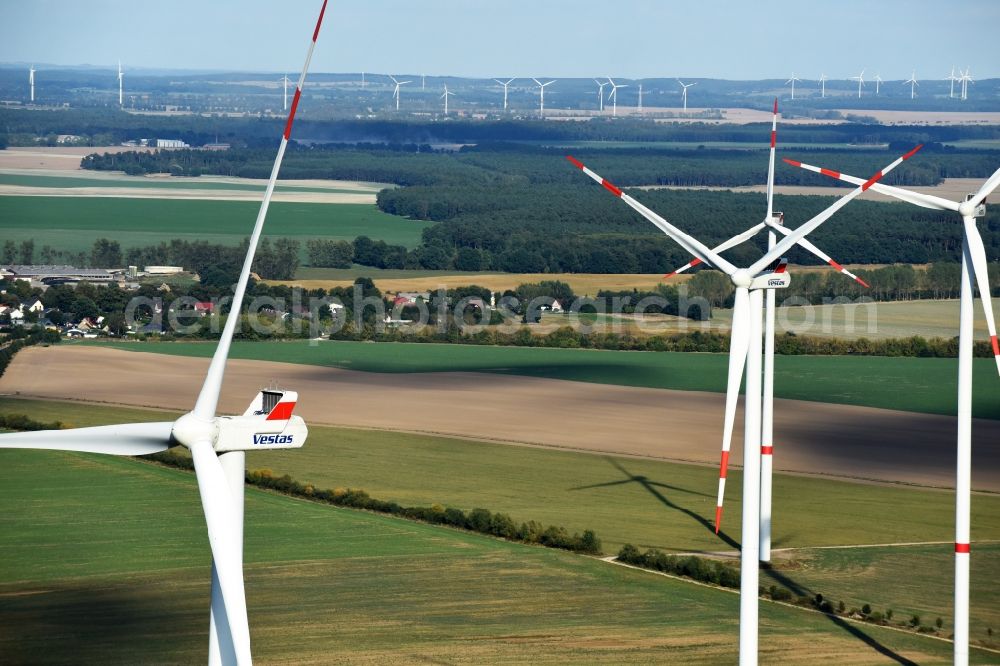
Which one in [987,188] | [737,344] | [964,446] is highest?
[987,188]

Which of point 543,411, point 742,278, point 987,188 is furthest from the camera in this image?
point 543,411

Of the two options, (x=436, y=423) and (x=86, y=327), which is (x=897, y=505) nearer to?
(x=436, y=423)

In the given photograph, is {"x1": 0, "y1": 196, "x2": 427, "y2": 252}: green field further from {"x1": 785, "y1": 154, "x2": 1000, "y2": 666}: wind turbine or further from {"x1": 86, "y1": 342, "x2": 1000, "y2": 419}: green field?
{"x1": 785, "y1": 154, "x2": 1000, "y2": 666}: wind turbine

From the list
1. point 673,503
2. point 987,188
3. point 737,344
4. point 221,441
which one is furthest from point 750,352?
point 673,503

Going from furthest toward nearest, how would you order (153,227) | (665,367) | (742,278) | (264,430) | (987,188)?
(153,227)
(665,367)
(987,188)
(742,278)
(264,430)

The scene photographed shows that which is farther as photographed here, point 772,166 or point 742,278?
point 772,166

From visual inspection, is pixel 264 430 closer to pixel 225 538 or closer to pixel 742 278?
pixel 225 538

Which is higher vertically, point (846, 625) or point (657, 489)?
point (657, 489)
